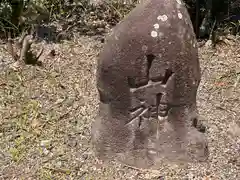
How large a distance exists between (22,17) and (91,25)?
2.24ft

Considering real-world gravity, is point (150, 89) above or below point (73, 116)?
above

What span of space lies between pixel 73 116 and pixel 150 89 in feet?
2.97

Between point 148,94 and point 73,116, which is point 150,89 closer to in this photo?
point 148,94

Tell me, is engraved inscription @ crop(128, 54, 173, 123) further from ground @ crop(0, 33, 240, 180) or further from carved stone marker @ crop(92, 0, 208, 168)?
ground @ crop(0, 33, 240, 180)

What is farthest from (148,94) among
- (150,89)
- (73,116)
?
(73,116)

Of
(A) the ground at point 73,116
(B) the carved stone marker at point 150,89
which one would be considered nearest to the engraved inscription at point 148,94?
(B) the carved stone marker at point 150,89

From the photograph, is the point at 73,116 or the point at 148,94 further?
the point at 73,116

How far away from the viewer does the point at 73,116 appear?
3396mm

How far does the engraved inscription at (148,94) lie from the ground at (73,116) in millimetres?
383

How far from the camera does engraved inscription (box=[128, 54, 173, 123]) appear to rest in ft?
8.54

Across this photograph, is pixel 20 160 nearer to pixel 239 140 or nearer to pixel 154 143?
pixel 154 143

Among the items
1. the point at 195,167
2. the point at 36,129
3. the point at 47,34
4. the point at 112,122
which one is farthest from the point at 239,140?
the point at 47,34

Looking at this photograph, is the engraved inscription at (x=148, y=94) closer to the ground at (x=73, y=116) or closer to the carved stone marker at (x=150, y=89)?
the carved stone marker at (x=150, y=89)

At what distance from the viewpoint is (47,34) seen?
Answer: 461 centimetres
